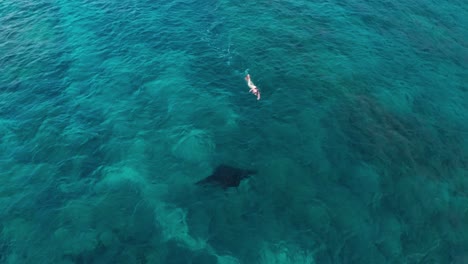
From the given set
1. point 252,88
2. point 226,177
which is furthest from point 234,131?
point 252,88

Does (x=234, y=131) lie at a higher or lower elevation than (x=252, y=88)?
lower

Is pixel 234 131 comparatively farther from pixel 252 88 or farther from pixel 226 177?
pixel 252 88

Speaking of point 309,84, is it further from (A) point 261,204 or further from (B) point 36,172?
(B) point 36,172

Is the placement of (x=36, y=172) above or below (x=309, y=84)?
below

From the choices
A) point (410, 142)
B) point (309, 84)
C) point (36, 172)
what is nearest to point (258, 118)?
point (309, 84)

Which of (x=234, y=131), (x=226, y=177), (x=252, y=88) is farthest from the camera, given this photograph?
(x=252, y=88)

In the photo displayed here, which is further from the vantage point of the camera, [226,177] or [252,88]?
[252,88]
